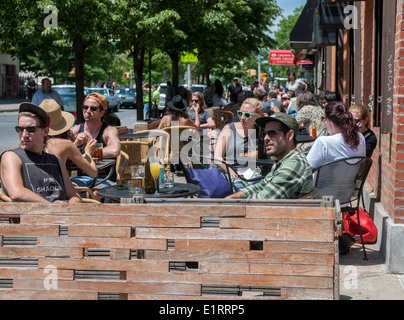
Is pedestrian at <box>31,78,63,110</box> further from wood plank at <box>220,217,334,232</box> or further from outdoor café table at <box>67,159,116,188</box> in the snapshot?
wood plank at <box>220,217,334,232</box>

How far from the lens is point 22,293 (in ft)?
11.5

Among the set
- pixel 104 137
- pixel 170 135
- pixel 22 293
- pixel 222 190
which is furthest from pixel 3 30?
pixel 22 293

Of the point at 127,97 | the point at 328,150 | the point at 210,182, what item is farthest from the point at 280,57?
the point at 210,182

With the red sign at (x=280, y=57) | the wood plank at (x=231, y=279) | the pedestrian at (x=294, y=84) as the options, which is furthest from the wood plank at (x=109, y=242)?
the red sign at (x=280, y=57)

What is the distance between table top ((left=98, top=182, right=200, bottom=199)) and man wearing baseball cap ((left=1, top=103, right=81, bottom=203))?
0.87 metres

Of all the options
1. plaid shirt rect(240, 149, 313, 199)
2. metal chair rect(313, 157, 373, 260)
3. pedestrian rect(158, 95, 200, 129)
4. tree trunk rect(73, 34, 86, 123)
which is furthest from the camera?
tree trunk rect(73, 34, 86, 123)

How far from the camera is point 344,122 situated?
6734 millimetres

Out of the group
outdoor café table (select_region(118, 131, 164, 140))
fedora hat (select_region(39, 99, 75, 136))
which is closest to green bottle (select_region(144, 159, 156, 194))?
fedora hat (select_region(39, 99, 75, 136))

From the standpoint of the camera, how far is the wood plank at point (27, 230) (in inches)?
136

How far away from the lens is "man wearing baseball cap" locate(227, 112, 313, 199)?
4520mm

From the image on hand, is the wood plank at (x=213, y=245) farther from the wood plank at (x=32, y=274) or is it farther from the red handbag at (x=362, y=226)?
the red handbag at (x=362, y=226)

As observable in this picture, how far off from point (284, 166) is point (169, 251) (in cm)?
144

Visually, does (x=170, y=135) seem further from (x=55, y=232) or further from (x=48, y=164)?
(x=55, y=232)

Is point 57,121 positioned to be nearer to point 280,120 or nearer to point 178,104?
point 280,120
